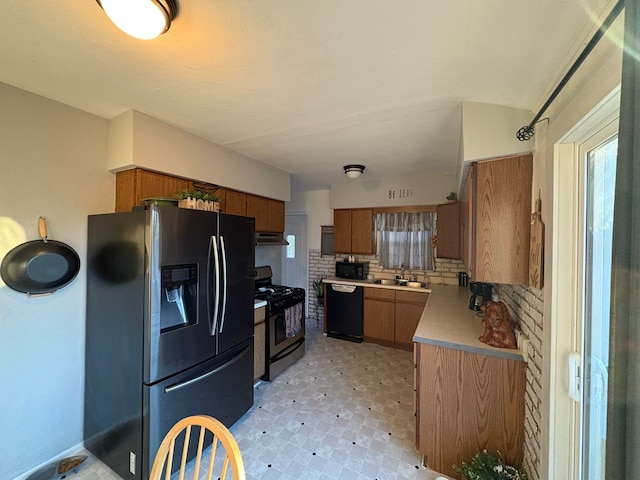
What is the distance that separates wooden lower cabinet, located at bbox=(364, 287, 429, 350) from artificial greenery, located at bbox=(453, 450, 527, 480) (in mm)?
2074

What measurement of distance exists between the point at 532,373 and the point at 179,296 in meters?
2.18

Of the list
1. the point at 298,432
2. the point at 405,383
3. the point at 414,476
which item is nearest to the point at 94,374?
the point at 298,432

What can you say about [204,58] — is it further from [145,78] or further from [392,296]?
[392,296]

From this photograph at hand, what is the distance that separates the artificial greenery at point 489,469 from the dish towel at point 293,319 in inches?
75.3

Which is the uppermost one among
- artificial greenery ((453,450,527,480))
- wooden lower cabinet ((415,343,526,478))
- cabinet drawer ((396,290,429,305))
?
cabinet drawer ((396,290,429,305))

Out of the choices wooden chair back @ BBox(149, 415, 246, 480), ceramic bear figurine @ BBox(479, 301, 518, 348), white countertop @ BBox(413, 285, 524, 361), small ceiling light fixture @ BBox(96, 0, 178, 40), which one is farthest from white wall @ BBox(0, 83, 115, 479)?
ceramic bear figurine @ BBox(479, 301, 518, 348)

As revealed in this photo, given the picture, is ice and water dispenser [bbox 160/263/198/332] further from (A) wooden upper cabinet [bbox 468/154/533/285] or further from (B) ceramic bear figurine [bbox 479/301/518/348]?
(B) ceramic bear figurine [bbox 479/301/518/348]

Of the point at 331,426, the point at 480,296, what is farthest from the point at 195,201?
the point at 480,296

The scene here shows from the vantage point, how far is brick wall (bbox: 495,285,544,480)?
1.31m

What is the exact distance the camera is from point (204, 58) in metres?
1.26

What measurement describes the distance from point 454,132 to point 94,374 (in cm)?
334

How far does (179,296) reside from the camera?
5.63ft

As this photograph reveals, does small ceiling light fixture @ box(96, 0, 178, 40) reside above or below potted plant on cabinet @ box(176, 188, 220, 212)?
above

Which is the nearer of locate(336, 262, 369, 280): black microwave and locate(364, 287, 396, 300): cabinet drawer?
locate(364, 287, 396, 300): cabinet drawer
